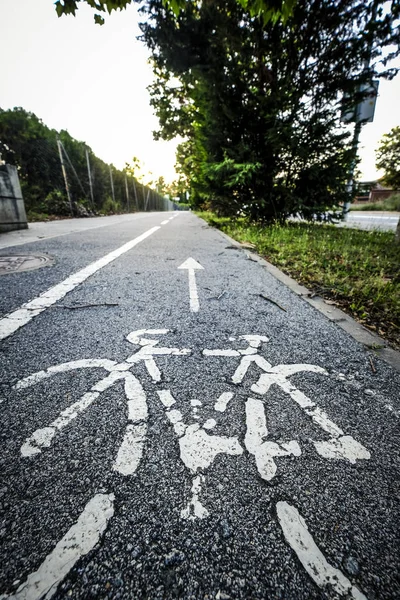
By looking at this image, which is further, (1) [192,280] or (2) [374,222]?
(2) [374,222]

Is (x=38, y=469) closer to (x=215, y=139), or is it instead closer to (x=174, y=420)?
(x=174, y=420)

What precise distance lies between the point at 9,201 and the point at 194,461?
8.94m

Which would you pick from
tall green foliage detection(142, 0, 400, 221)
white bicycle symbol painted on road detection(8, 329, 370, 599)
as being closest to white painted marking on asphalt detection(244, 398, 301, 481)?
white bicycle symbol painted on road detection(8, 329, 370, 599)

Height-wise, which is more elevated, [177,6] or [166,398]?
[177,6]

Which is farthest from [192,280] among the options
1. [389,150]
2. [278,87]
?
[389,150]

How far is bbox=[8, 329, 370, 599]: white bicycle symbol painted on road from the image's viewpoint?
2.32ft

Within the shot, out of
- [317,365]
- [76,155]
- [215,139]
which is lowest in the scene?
[317,365]

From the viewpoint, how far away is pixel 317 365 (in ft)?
5.34

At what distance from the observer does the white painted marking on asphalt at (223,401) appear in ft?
4.10

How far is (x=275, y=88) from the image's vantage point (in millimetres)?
6906

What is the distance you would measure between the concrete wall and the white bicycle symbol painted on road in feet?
25.5

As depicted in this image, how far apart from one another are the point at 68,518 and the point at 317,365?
1.45 metres

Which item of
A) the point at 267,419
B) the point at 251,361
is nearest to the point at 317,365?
the point at 251,361

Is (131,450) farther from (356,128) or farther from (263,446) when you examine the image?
(356,128)
